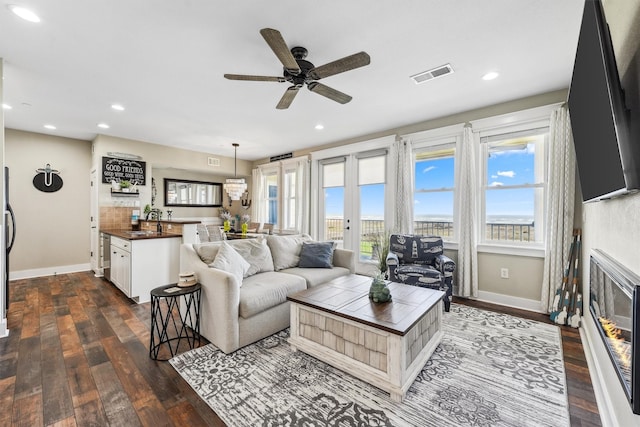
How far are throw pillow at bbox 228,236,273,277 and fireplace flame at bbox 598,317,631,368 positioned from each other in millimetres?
2829

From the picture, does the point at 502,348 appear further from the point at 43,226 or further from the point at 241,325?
the point at 43,226

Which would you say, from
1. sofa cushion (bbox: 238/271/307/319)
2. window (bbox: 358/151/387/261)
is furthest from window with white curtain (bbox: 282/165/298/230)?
sofa cushion (bbox: 238/271/307/319)

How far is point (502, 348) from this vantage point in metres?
2.45

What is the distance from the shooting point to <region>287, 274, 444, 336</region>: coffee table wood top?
188 cm

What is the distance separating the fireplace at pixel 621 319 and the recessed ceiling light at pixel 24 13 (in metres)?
3.81

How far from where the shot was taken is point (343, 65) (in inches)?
80.4

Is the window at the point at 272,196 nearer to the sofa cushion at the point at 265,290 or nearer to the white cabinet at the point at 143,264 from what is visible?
the white cabinet at the point at 143,264

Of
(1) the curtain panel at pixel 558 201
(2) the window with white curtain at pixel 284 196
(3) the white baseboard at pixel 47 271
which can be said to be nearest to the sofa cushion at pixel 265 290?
(1) the curtain panel at pixel 558 201

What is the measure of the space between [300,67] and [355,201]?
3.29 m

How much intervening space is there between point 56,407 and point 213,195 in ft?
21.1

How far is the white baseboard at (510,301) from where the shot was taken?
3393 millimetres

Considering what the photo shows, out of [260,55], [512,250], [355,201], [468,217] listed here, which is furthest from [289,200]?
[512,250]

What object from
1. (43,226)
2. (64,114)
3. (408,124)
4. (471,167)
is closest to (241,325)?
(471,167)

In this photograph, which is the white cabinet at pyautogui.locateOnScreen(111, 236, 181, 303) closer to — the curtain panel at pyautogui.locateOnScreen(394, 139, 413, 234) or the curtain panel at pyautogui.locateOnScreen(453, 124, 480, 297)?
the curtain panel at pyautogui.locateOnScreen(394, 139, 413, 234)
